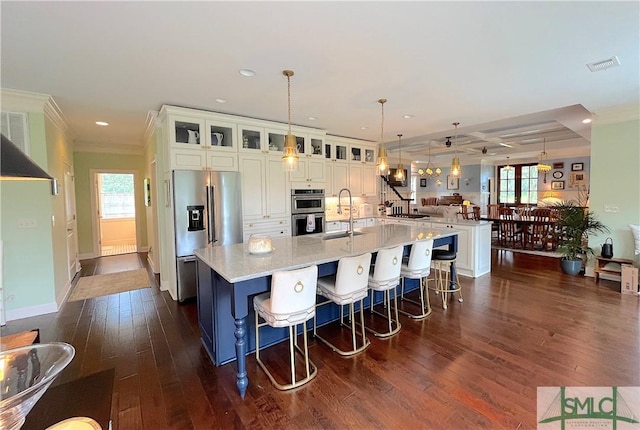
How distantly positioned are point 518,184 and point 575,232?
23.2 ft

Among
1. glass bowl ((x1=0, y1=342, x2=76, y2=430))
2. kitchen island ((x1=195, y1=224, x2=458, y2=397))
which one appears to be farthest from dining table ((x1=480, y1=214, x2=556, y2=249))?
glass bowl ((x1=0, y1=342, x2=76, y2=430))

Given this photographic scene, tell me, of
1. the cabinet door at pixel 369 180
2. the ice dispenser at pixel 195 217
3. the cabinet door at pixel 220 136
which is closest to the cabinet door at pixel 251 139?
the cabinet door at pixel 220 136

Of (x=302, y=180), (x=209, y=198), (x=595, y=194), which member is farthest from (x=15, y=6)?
(x=595, y=194)

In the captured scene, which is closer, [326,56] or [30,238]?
[326,56]

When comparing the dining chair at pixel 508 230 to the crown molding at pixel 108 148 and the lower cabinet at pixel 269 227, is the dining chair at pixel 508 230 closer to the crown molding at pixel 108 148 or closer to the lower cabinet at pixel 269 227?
the lower cabinet at pixel 269 227

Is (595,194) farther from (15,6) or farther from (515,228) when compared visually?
(15,6)

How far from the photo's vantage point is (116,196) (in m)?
8.30

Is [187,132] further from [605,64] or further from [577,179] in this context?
[577,179]

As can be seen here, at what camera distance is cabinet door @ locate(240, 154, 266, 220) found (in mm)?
4551

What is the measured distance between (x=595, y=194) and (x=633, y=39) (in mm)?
3271

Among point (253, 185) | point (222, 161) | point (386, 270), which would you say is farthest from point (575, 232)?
point (222, 161)

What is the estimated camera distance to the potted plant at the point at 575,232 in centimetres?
471

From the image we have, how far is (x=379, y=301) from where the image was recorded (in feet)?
12.2

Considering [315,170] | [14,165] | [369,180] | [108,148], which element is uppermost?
[108,148]
